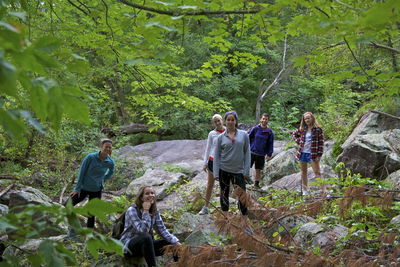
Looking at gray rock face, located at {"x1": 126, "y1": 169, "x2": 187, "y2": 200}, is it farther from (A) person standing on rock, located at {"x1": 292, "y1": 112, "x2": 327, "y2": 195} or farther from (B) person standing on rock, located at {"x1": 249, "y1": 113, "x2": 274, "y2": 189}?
(A) person standing on rock, located at {"x1": 292, "y1": 112, "x2": 327, "y2": 195}

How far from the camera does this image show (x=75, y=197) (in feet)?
21.1

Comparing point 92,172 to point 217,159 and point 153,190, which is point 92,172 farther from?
point 217,159

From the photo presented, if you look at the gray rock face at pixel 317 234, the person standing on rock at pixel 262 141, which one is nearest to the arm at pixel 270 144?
the person standing on rock at pixel 262 141

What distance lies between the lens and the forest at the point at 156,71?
1.34 m

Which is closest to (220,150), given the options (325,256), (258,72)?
(325,256)

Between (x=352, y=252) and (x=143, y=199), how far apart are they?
2752mm

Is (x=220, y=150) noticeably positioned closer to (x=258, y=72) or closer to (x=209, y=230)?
(x=209, y=230)

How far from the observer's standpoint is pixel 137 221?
5.12 m

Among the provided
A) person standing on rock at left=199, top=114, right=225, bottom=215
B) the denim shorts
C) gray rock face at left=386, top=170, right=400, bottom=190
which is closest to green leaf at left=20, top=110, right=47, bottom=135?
person standing on rock at left=199, top=114, right=225, bottom=215

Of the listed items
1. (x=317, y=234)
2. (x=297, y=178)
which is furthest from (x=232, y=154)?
(x=297, y=178)

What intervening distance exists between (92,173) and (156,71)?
78.9 inches

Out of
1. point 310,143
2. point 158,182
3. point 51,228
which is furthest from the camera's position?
point 158,182

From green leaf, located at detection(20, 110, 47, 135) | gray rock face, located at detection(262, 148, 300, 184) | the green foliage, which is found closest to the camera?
green leaf, located at detection(20, 110, 47, 135)

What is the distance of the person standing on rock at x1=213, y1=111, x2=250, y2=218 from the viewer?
5965mm
